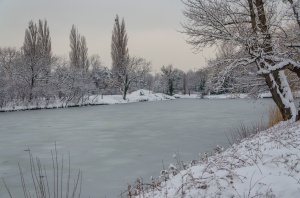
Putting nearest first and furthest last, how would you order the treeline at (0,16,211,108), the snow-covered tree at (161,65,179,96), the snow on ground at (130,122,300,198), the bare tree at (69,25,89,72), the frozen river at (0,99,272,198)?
the snow on ground at (130,122,300,198)
the frozen river at (0,99,272,198)
the treeline at (0,16,211,108)
the bare tree at (69,25,89,72)
the snow-covered tree at (161,65,179,96)

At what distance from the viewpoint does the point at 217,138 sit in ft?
48.3

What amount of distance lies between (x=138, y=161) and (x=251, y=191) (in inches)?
255

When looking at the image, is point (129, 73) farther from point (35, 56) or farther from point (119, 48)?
point (35, 56)

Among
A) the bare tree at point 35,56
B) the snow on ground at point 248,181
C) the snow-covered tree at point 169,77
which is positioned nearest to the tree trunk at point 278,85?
the snow on ground at point 248,181

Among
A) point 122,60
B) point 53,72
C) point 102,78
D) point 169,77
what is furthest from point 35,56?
point 169,77

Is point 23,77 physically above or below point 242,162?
above

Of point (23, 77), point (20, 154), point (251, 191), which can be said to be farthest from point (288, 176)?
point (23, 77)

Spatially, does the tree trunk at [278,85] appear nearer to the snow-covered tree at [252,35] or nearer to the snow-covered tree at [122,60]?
the snow-covered tree at [252,35]

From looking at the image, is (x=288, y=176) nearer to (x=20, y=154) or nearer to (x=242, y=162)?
(x=242, y=162)

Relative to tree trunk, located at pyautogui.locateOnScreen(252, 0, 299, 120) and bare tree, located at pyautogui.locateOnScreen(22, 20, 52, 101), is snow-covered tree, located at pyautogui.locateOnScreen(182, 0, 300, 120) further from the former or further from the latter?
bare tree, located at pyautogui.locateOnScreen(22, 20, 52, 101)

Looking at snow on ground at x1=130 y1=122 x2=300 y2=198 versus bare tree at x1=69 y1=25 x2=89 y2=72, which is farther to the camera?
bare tree at x1=69 y1=25 x2=89 y2=72

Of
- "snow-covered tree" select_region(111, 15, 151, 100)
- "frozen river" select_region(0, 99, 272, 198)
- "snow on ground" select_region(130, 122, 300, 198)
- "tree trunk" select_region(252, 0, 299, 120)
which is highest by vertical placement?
"snow-covered tree" select_region(111, 15, 151, 100)

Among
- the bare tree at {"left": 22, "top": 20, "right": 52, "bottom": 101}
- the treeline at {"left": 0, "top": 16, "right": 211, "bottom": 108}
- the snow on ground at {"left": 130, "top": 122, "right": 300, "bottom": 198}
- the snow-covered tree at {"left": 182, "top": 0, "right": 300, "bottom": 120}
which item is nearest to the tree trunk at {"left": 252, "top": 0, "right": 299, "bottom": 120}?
the snow-covered tree at {"left": 182, "top": 0, "right": 300, "bottom": 120}

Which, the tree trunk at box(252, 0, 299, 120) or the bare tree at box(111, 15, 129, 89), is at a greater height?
the bare tree at box(111, 15, 129, 89)
